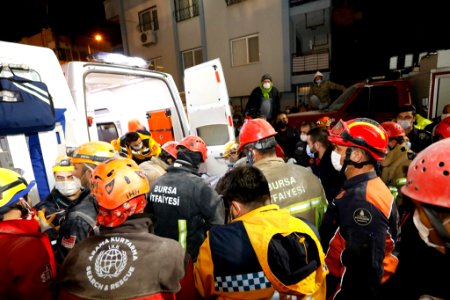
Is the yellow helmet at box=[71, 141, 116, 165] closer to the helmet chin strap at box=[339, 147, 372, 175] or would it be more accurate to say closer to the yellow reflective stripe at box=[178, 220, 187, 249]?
the yellow reflective stripe at box=[178, 220, 187, 249]

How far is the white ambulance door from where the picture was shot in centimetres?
464

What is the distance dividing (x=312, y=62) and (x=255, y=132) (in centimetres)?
1091

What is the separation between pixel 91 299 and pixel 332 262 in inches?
62.7

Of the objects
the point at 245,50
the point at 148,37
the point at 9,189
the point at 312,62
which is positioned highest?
the point at 148,37

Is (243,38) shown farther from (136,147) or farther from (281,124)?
(136,147)

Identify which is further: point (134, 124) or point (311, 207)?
point (134, 124)

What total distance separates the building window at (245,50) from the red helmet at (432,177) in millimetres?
12727

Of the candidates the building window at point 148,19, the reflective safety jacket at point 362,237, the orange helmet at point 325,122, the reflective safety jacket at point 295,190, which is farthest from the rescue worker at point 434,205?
the building window at point 148,19

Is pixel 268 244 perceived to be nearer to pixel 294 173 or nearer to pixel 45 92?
pixel 294 173

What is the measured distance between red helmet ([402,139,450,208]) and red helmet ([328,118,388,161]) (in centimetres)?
61

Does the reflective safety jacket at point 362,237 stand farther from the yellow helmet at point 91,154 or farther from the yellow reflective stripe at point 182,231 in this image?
the yellow helmet at point 91,154

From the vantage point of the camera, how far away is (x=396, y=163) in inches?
125

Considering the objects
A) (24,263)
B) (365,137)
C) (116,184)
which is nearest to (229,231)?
(116,184)

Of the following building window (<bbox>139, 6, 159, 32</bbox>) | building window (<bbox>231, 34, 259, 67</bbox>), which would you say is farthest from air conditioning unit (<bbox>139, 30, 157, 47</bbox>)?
building window (<bbox>231, 34, 259, 67</bbox>)
